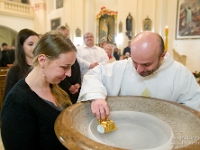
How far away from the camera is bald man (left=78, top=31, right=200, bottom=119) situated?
4.28 feet

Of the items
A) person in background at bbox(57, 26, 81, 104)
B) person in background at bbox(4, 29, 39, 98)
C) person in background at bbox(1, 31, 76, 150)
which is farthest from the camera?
person in background at bbox(57, 26, 81, 104)

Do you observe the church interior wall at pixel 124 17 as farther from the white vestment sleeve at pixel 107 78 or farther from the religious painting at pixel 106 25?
the white vestment sleeve at pixel 107 78

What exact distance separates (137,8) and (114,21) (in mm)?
1835

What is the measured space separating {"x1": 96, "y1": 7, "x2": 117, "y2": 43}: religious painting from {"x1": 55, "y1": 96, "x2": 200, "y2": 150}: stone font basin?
938 cm

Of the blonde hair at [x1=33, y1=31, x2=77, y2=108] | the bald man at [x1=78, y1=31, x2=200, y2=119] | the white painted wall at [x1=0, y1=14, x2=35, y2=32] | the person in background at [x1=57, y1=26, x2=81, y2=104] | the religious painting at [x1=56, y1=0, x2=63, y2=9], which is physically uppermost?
the religious painting at [x1=56, y1=0, x2=63, y2=9]

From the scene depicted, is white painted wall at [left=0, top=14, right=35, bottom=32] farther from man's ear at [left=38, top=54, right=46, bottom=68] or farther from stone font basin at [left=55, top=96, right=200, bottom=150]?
stone font basin at [left=55, top=96, right=200, bottom=150]

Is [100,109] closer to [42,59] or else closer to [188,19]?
[42,59]

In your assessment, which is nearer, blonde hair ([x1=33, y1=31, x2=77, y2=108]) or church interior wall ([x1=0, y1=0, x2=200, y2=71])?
blonde hair ([x1=33, y1=31, x2=77, y2=108])

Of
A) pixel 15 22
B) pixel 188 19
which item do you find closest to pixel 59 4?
pixel 15 22

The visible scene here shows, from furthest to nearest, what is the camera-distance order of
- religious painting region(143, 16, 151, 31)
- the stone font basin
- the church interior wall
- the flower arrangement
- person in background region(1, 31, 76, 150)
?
the flower arrangement < religious painting region(143, 16, 151, 31) < the church interior wall < person in background region(1, 31, 76, 150) < the stone font basin

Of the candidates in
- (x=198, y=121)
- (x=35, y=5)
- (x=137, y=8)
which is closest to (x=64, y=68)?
(x=198, y=121)

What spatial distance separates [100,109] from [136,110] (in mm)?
304

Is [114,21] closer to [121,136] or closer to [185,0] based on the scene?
[185,0]

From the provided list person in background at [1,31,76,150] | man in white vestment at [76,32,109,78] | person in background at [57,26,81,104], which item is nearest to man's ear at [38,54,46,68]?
person in background at [1,31,76,150]
